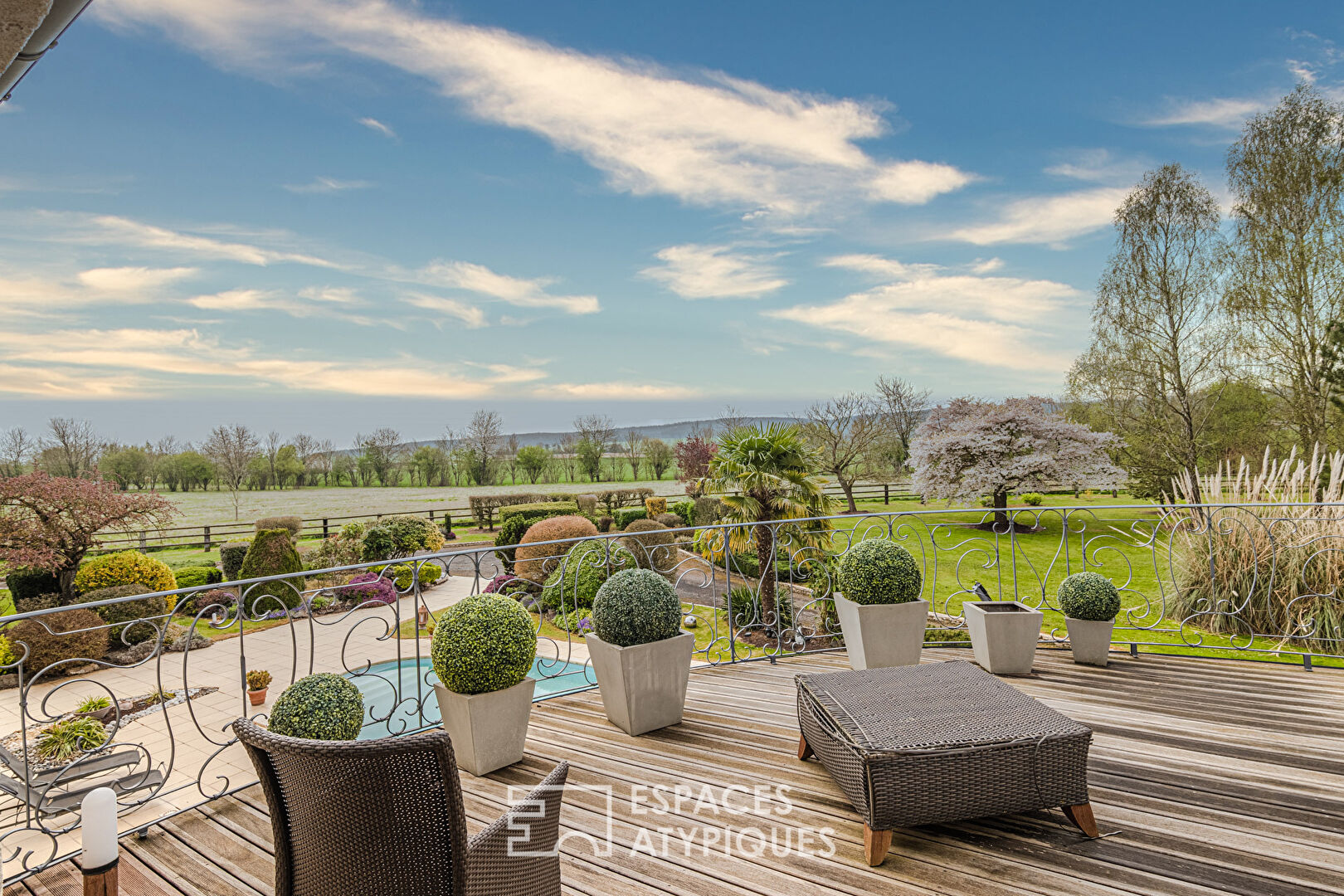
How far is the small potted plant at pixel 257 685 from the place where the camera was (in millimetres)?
9453

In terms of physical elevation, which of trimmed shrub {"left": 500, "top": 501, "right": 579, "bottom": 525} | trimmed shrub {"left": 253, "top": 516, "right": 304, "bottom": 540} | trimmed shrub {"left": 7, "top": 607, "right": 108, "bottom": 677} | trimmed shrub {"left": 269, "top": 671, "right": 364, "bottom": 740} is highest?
trimmed shrub {"left": 269, "top": 671, "right": 364, "bottom": 740}

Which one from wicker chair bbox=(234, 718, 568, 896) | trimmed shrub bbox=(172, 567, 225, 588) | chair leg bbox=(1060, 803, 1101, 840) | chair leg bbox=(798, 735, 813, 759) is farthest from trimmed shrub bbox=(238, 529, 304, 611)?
chair leg bbox=(1060, 803, 1101, 840)

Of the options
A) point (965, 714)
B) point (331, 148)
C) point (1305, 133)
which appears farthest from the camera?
point (331, 148)

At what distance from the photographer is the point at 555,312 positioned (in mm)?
25141

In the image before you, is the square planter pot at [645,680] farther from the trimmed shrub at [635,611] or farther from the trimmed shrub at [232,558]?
the trimmed shrub at [232,558]

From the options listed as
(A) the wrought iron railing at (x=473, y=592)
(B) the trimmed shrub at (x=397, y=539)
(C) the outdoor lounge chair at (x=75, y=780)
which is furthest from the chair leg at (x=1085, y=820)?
(B) the trimmed shrub at (x=397, y=539)

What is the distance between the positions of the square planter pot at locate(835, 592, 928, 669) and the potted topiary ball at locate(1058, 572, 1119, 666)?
4.07 ft

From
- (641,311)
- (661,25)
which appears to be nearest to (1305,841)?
(661,25)

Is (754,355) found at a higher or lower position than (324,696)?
higher

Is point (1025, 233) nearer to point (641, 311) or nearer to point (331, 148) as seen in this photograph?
point (641, 311)

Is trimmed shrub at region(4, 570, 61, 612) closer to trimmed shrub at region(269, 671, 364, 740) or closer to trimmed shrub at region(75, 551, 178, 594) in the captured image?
trimmed shrub at region(75, 551, 178, 594)

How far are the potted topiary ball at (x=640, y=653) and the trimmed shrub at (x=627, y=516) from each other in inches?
685

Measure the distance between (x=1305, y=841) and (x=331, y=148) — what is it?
2005 cm

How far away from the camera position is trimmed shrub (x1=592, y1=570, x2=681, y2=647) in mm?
3592
